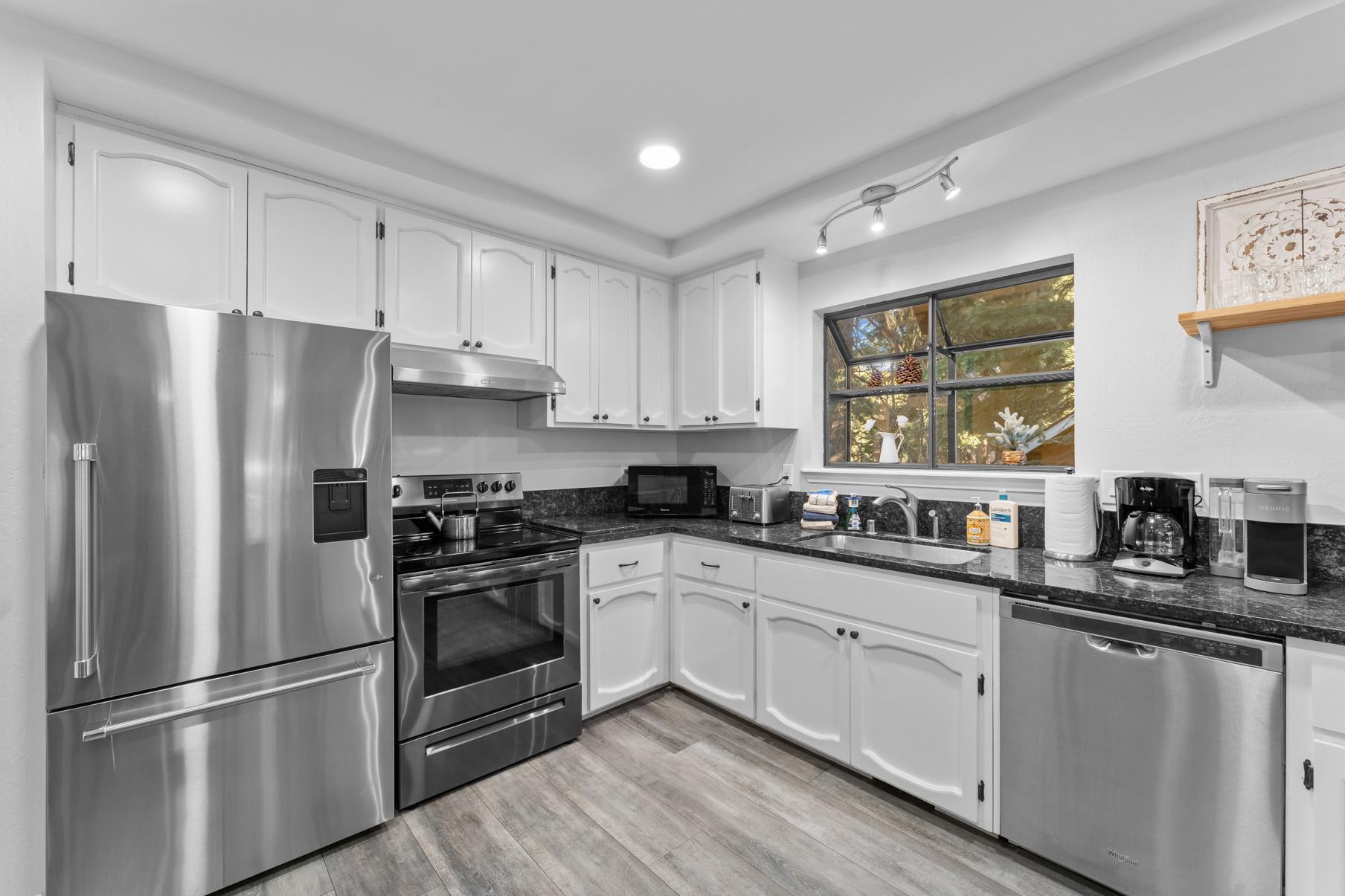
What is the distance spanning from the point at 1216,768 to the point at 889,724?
0.90 m

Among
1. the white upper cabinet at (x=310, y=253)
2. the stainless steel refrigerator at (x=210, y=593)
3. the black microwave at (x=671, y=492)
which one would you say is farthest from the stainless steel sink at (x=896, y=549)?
the white upper cabinet at (x=310, y=253)

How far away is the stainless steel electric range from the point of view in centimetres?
207

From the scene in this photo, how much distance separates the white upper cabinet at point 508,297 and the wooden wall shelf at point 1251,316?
2.54 meters

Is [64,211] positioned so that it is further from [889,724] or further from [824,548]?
[889,724]

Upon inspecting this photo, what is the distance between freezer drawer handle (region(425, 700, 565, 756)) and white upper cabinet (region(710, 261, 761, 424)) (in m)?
1.69

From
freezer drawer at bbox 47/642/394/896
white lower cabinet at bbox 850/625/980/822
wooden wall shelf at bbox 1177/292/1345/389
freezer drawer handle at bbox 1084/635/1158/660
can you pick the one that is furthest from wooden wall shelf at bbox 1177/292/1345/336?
freezer drawer at bbox 47/642/394/896

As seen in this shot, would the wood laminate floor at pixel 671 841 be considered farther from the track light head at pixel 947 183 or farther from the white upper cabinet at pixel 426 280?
the track light head at pixel 947 183

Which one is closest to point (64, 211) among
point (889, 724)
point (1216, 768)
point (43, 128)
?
point (43, 128)

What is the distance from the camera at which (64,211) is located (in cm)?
171

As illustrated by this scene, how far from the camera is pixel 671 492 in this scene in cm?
334

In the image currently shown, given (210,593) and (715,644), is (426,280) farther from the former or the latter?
(715,644)

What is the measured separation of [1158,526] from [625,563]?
206cm

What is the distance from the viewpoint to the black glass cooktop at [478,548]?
2.10 meters

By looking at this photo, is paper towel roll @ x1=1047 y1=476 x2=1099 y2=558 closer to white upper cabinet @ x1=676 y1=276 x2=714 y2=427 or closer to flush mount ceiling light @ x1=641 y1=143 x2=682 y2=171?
white upper cabinet @ x1=676 y1=276 x2=714 y2=427
